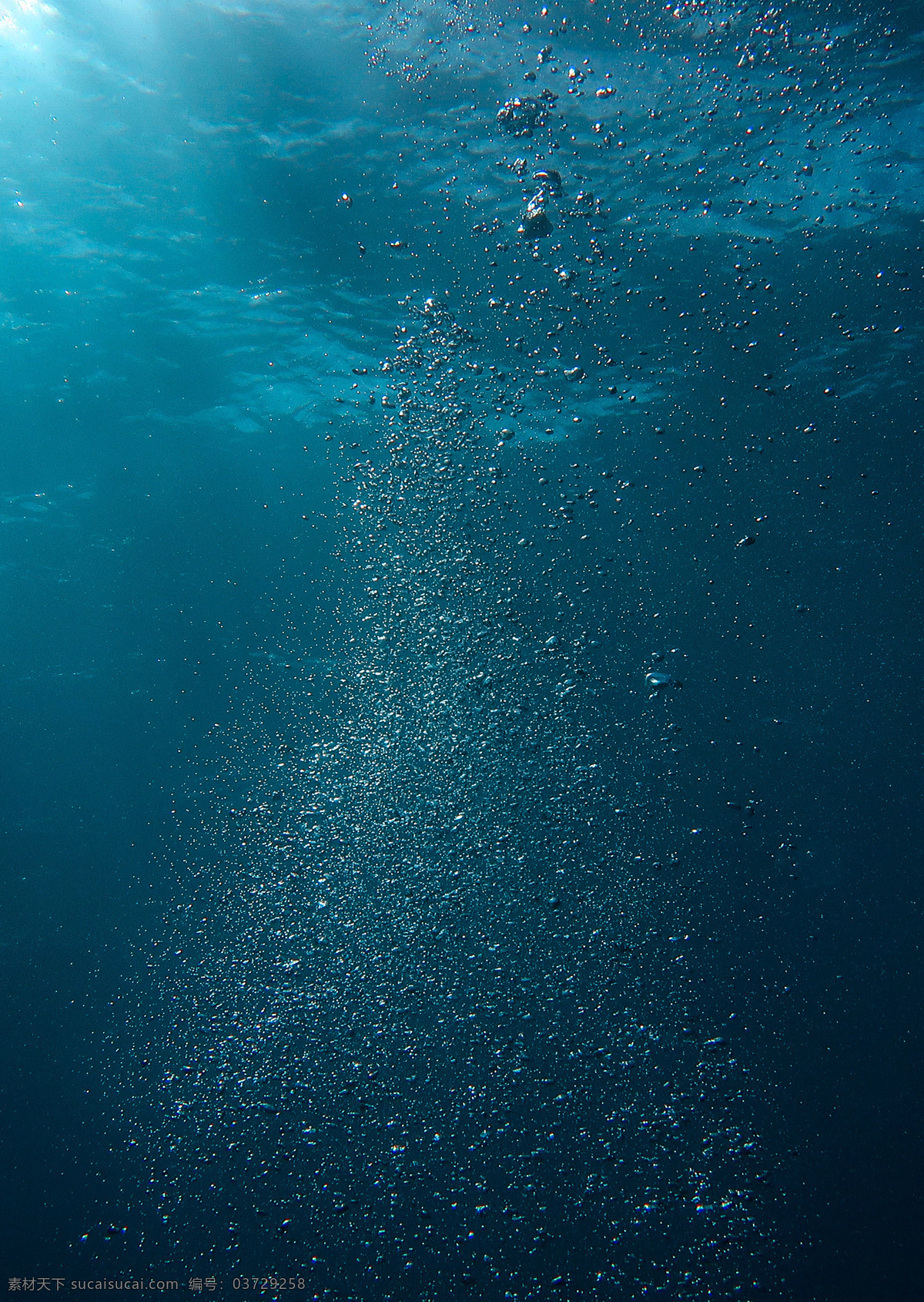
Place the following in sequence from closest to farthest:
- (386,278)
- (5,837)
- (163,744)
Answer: (386,278) → (5,837) → (163,744)

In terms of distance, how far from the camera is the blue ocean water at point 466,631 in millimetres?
5824

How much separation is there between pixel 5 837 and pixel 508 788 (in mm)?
11356

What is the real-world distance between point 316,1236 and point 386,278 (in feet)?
36.3

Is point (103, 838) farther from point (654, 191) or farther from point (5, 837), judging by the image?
point (654, 191)

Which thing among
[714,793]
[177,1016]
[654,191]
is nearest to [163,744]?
[177,1016]

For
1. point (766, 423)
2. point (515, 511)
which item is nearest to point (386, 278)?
point (515, 511)

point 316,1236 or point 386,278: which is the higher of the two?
point 386,278

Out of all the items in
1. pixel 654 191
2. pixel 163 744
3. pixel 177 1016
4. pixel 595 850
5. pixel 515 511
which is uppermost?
pixel 654 191

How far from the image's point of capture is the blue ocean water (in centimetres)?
582

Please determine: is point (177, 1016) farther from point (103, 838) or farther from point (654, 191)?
point (654, 191)

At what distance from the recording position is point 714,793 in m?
12.6

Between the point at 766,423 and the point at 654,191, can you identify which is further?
the point at 766,423

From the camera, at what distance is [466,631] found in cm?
960

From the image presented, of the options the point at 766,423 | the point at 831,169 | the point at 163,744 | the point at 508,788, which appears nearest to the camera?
the point at 831,169
